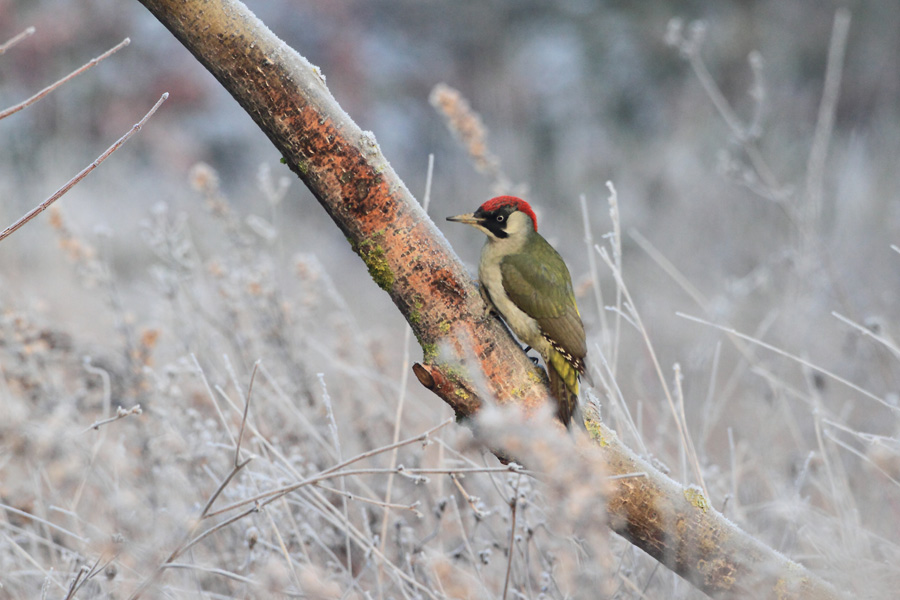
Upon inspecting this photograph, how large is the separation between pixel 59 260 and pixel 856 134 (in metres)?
7.31

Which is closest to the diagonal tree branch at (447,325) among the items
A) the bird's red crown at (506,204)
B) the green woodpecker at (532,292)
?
the green woodpecker at (532,292)

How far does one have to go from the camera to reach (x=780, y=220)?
20.6ft

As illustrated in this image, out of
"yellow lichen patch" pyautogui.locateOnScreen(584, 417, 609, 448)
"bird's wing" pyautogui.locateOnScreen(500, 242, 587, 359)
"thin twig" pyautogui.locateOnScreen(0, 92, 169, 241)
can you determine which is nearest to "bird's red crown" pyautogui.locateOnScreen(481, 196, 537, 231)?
"bird's wing" pyautogui.locateOnScreen(500, 242, 587, 359)

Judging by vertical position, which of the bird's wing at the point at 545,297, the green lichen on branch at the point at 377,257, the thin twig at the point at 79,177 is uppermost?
the thin twig at the point at 79,177

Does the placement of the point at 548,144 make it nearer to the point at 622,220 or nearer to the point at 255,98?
the point at 622,220

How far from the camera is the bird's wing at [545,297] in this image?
1791 millimetres

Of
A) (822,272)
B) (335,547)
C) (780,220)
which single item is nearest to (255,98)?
(335,547)

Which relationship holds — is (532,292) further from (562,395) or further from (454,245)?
(454,245)

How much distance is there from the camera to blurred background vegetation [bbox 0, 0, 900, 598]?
2.30 metres

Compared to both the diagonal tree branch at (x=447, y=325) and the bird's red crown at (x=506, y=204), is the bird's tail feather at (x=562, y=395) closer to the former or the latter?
the diagonal tree branch at (x=447, y=325)

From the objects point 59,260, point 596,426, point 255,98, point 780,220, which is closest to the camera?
point 255,98

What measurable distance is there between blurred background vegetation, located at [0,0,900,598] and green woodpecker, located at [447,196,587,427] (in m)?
0.31

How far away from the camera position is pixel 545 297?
6.04 feet

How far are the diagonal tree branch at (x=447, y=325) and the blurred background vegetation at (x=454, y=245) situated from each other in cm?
22
